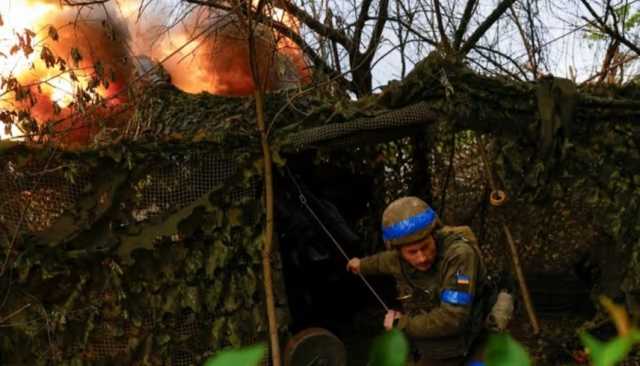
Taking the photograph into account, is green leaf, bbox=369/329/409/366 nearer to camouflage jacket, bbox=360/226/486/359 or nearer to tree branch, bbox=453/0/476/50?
camouflage jacket, bbox=360/226/486/359

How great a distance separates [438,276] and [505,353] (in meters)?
3.40

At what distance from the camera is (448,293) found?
3869 mm

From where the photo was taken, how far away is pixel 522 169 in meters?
6.40

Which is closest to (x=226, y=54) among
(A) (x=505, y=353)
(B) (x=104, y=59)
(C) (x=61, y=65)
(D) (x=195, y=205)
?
(B) (x=104, y=59)

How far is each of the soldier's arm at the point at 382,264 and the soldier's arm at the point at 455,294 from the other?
0.56 metres

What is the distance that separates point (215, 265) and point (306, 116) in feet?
4.94

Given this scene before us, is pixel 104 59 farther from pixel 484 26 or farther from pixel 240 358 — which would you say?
pixel 240 358

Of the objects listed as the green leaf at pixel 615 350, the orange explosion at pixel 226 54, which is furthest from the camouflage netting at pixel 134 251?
the green leaf at pixel 615 350

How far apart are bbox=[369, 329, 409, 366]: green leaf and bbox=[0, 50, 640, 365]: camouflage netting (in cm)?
418

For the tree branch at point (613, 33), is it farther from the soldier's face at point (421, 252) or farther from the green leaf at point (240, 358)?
the green leaf at point (240, 358)

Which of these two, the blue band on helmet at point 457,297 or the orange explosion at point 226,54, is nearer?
the blue band on helmet at point 457,297

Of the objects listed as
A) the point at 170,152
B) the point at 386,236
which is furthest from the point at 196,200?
the point at 386,236

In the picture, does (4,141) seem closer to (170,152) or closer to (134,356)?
(170,152)

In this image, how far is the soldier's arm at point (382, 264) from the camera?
4.51 m
